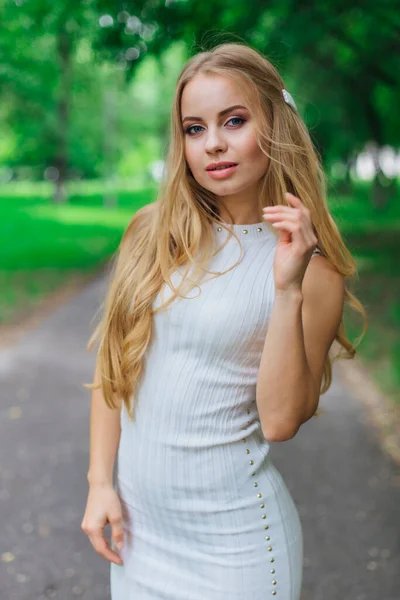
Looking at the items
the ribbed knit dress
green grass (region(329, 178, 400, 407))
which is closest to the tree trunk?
green grass (region(329, 178, 400, 407))

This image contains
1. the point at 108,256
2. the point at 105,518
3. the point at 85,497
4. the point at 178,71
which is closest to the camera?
the point at 105,518

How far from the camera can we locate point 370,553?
4207 millimetres

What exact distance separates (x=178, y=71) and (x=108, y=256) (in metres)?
17.4

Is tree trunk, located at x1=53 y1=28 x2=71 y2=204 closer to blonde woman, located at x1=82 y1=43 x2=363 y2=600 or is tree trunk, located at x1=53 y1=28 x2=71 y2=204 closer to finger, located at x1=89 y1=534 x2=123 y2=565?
blonde woman, located at x1=82 y1=43 x2=363 y2=600

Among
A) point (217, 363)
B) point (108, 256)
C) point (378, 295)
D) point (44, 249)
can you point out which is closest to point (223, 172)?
point (217, 363)

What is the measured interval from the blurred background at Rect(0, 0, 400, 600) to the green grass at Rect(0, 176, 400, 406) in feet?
0.10

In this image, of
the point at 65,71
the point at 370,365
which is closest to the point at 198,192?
the point at 370,365

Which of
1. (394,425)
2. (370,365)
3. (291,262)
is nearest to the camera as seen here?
(291,262)

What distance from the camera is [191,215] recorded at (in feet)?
6.34

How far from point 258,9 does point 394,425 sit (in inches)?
228

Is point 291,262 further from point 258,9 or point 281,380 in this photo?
point 258,9

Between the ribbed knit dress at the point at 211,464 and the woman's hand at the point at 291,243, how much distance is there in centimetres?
18

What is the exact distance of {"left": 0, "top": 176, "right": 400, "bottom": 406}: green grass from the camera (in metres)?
9.18

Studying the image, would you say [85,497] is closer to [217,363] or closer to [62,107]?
[217,363]
